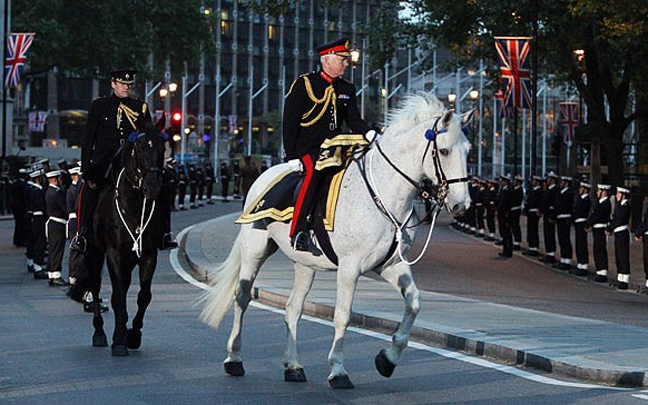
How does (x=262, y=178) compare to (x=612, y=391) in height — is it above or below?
above

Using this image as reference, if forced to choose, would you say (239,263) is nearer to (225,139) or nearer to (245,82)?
(225,139)

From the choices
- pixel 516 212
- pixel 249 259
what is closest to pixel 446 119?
pixel 249 259

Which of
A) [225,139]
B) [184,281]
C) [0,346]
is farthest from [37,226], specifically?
[225,139]

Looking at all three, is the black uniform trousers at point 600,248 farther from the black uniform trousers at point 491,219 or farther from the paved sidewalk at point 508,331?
the black uniform trousers at point 491,219

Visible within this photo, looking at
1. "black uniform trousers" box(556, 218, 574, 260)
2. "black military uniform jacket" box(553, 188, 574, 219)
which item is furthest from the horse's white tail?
"black military uniform jacket" box(553, 188, 574, 219)

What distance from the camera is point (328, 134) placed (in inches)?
467

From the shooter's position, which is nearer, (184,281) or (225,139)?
(184,281)

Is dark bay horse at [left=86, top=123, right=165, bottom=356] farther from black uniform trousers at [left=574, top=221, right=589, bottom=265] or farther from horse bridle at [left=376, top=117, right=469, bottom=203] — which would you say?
black uniform trousers at [left=574, top=221, right=589, bottom=265]

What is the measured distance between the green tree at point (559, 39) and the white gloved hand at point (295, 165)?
29.6 metres

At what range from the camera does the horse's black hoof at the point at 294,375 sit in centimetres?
1145

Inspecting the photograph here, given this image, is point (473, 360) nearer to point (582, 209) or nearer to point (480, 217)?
point (582, 209)

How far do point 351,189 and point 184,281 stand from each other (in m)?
12.3

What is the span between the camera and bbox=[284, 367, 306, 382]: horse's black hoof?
11.4m

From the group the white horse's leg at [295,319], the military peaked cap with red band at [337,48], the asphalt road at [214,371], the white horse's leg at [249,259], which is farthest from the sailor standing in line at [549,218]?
the military peaked cap with red band at [337,48]
